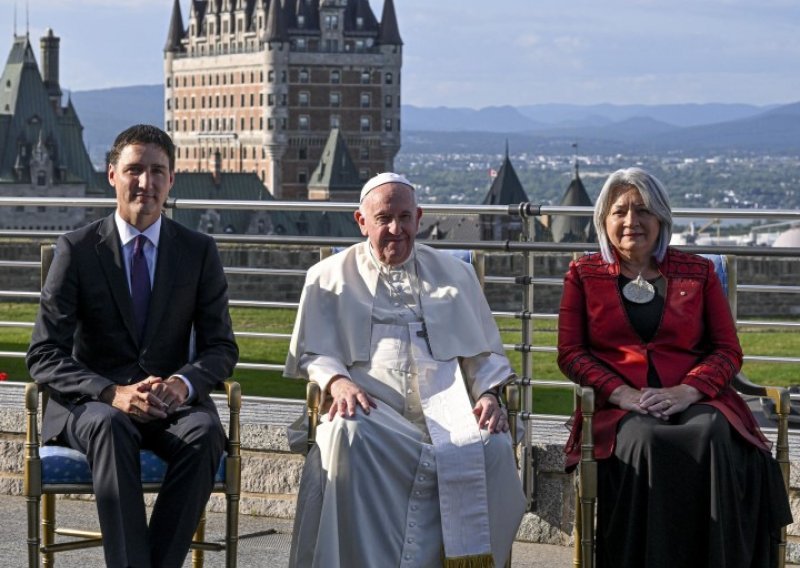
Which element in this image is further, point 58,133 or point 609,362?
point 58,133

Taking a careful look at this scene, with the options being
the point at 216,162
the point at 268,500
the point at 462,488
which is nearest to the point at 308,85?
the point at 216,162

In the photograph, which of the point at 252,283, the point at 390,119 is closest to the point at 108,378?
the point at 252,283

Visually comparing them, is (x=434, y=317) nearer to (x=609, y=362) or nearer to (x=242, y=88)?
(x=609, y=362)

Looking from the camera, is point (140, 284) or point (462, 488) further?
point (140, 284)

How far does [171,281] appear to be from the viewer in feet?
13.1

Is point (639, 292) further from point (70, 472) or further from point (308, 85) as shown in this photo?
point (308, 85)

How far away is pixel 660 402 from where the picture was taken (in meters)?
3.89

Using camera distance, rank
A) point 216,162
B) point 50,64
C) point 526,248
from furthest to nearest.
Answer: point 216,162 → point 50,64 → point 526,248

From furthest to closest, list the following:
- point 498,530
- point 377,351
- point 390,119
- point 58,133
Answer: point 390,119 < point 58,133 < point 377,351 < point 498,530

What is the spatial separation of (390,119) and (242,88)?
419 inches

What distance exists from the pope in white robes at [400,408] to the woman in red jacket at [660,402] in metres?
0.24

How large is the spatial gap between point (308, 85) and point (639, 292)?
10558 centimetres

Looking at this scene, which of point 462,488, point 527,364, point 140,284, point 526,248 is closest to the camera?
point 462,488

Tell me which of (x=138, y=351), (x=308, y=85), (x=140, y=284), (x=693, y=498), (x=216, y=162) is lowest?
(x=693, y=498)
